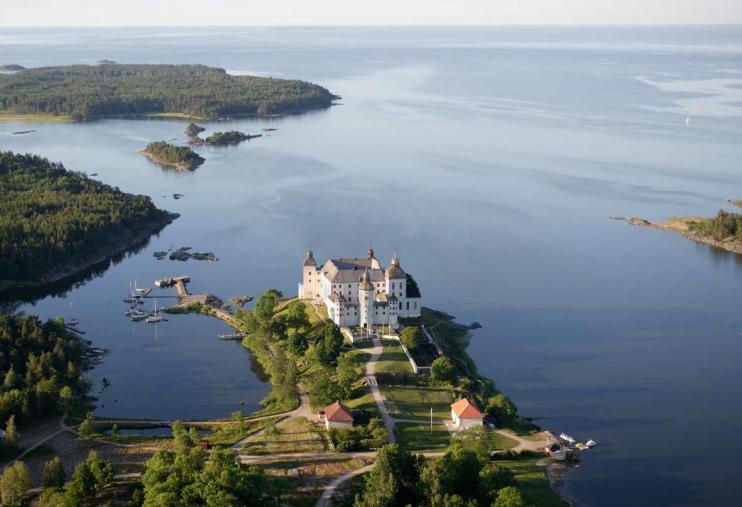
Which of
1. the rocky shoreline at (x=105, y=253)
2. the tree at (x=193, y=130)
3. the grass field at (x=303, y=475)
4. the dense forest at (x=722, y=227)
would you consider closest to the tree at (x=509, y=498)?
the grass field at (x=303, y=475)

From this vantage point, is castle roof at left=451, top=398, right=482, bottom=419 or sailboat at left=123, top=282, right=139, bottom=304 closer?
castle roof at left=451, top=398, right=482, bottom=419

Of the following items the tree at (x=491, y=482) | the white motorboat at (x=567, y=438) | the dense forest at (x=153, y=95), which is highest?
the dense forest at (x=153, y=95)

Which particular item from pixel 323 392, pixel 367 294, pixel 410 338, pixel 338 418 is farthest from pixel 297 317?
pixel 338 418

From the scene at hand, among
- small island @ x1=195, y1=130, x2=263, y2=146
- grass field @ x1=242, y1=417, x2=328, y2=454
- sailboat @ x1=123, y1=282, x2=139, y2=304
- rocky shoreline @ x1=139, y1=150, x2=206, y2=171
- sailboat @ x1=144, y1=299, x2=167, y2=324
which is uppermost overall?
small island @ x1=195, y1=130, x2=263, y2=146

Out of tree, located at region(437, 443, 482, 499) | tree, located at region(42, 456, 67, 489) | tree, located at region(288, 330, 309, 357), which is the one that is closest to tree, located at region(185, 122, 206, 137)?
tree, located at region(288, 330, 309, 357)

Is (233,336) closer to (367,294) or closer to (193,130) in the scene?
(367,294)

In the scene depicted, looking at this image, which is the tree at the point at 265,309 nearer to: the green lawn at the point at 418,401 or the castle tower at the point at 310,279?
the castle tower at the point at 310,279

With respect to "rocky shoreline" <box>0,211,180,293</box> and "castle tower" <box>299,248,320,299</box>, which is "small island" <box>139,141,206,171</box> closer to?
"rocky shoreline" <box>0,211,180,293</box>
